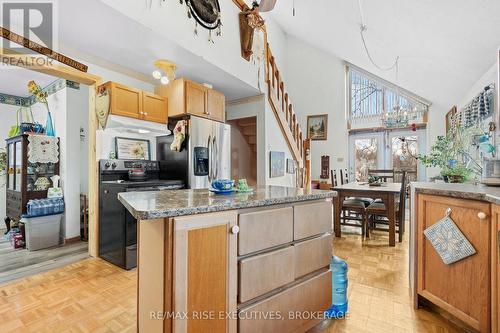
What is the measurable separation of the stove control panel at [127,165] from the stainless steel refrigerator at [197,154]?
Answer: 0.45 ft

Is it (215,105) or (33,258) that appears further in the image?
(215,105)

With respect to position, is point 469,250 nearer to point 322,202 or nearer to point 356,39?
point 322,202

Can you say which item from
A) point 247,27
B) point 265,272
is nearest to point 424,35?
point 247,27

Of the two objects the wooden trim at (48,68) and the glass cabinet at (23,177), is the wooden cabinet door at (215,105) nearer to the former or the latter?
the wooden trim at (48,68)

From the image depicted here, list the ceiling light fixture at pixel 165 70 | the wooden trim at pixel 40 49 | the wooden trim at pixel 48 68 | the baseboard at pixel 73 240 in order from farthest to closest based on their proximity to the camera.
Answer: the baseboard at pixel 73 240 → the ceiling light fixture at pixel 165 70 → the wooden trim at pixel 48 68 → the wooden trim at pixel 40 49

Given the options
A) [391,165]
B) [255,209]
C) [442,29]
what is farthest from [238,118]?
[391,165]

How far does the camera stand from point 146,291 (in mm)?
1160

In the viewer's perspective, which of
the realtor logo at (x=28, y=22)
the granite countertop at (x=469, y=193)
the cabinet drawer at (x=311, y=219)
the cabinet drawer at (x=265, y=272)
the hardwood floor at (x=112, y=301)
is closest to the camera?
the cabinet drawer at (x=265, y=272)

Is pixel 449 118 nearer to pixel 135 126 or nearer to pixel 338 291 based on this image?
pixel 338 291

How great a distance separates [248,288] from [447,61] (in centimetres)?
376

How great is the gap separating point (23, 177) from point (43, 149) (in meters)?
0.46

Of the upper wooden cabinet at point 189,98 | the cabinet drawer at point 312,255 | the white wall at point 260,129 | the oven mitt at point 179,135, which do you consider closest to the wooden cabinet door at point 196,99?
the upper wooden cabinet at point 189,98

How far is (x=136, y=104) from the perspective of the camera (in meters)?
3.02

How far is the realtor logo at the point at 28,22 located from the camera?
1.97 meters
